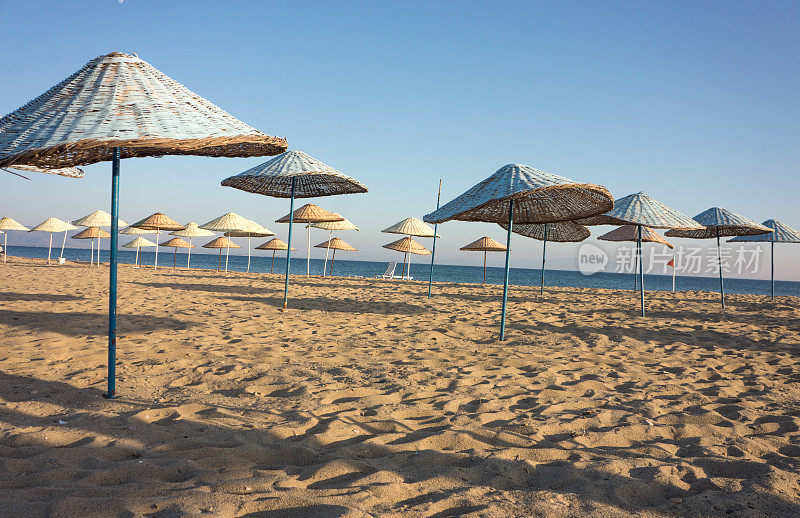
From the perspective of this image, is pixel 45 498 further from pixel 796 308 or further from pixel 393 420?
pixel 796 308

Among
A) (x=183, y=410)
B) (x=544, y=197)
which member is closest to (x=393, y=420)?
(x=183, y=410)

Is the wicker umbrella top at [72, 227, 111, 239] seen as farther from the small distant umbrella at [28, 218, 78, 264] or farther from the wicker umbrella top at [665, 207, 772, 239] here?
the wicker umbrella top at [665, 207, 772, 239]

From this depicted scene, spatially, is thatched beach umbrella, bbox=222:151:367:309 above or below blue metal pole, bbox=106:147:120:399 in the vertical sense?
above

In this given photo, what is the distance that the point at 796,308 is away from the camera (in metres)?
9.47

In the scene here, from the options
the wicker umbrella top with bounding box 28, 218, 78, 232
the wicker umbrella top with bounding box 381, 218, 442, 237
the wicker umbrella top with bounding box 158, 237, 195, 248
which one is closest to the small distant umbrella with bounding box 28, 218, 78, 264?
the wicker umbrella top with bounding box 28, 218, 78, 232

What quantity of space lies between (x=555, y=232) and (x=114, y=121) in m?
11.7

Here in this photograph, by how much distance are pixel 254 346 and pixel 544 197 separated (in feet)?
14.7

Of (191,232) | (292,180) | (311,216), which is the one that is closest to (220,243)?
(191,232)

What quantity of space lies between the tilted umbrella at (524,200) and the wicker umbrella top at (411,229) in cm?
712

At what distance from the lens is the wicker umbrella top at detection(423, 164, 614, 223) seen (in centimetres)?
463

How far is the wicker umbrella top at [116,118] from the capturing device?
2281 mm

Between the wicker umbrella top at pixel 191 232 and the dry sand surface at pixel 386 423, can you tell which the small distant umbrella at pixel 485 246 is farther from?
the wicker umbrella top at pixel 191 232

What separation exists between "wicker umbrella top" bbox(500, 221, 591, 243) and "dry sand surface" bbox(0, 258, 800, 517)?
6.18 metres

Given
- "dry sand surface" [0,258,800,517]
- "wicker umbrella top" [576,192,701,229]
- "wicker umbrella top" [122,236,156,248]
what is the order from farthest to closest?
"wicker umbrella top" [122,236,156,248]
"wicker umbrella top" [576,192,701,229]
"dry sand surface" [0,258,800,517]
